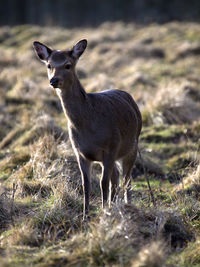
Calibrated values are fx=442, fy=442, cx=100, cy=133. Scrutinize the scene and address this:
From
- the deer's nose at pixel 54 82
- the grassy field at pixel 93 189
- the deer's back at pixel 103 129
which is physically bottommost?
the grassy field at pixel 93 189

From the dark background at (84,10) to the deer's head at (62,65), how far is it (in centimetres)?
3801

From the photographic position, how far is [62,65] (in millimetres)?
5875

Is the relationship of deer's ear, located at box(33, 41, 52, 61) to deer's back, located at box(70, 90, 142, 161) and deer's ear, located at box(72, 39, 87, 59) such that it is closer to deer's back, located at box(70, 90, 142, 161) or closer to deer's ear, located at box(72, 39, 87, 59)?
deer's ear, located at box(72, 39, 87, 59)

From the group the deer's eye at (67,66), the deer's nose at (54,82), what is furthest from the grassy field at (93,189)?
the deer's eye at (67,66)

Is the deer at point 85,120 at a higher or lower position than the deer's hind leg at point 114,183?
higher

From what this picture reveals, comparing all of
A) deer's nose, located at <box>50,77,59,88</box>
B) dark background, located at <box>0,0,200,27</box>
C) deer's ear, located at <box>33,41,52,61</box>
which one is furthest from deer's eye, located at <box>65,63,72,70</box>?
dark background, located at <box>0,0,200,27</box>

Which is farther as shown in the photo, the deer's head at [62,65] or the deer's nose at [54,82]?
the deer's head at [62,65]

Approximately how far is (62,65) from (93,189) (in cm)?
252

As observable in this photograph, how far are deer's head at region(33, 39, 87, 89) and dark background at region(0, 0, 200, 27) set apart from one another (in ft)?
125

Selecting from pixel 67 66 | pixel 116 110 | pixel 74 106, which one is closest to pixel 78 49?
pixel 67 66

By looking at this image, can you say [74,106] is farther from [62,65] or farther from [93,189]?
[93,189]

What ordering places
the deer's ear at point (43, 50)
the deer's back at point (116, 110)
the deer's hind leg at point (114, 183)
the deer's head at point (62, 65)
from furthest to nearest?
1. the deer's hind leg at point (114, 183)
2. the deer's ear at point (43, 50)
3. the deer's back at point (116, 110)
4. the deer's head at point (62, 65)

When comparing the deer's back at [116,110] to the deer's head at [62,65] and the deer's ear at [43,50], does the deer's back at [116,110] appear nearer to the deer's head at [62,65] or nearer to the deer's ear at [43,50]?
the deer's head at [62,65]

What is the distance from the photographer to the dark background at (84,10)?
4409 cm
